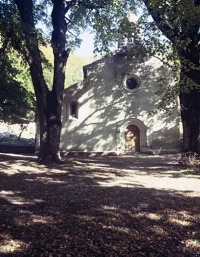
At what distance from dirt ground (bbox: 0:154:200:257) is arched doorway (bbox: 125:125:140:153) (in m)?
12.6

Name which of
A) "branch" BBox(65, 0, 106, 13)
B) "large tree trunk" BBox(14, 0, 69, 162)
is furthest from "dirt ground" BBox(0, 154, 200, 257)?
"branch" BBox(65, 0, 106, 13)

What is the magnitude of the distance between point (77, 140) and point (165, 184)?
13.5 metres

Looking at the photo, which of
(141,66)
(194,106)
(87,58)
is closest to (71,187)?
(194,106)

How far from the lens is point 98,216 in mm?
6922

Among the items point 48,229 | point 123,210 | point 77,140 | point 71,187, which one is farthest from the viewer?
point 77,140

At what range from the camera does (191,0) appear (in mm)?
12445

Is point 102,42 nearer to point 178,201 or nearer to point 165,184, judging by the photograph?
point 165,184

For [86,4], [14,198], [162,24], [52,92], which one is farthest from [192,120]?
[14,198]

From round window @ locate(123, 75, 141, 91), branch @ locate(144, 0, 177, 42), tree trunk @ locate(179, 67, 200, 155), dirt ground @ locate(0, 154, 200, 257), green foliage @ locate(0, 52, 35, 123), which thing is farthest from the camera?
round window @ locate(123, 75, 141, 91)

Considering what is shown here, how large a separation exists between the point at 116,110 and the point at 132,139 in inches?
111

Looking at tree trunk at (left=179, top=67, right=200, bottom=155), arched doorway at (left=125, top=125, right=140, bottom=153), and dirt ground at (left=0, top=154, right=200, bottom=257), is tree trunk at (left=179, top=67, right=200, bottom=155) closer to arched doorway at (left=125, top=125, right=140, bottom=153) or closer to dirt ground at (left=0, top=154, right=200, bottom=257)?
dirt ground at (left=0, top=154, right=200, bottom=257)

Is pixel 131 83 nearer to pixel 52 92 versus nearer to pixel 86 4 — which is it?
pixel 86 4

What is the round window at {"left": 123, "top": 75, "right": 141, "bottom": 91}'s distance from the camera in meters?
24.8

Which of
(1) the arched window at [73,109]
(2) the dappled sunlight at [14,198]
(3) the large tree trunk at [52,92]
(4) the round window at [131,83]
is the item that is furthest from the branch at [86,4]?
(2) the dappled sunlight at [14,198]
